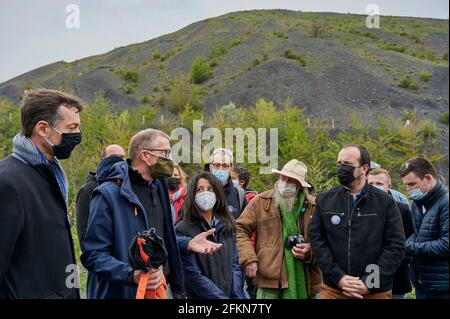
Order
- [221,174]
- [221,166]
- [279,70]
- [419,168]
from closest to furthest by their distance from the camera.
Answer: [419,168] < [221,174] < [221,166] < [279,70]

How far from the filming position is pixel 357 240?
480cm

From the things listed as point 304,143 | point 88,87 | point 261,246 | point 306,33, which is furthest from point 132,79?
point 261,246

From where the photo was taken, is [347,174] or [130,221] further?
[347,174]

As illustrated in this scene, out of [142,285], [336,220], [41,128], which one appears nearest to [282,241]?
[336,220]

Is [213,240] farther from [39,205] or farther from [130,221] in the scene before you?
[39,205]

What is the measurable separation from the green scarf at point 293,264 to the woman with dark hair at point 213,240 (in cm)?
49

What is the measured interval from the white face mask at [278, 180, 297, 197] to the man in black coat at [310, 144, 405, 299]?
427mm

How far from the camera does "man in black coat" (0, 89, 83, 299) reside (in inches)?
123

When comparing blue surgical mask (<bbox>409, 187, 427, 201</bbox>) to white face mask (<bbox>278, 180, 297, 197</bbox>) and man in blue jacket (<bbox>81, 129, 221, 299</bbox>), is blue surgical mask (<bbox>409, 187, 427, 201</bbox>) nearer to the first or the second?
white face mask (<bbox>278, 180, 297, 197</bbox>)

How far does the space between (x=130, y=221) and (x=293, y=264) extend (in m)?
2.07

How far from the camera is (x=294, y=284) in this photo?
525 cm

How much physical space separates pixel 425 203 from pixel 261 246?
1579 mm

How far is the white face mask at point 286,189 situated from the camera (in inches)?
213

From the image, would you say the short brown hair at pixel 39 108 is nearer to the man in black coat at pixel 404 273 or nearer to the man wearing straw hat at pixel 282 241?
the man wearing straw hat at pixel 282 241
